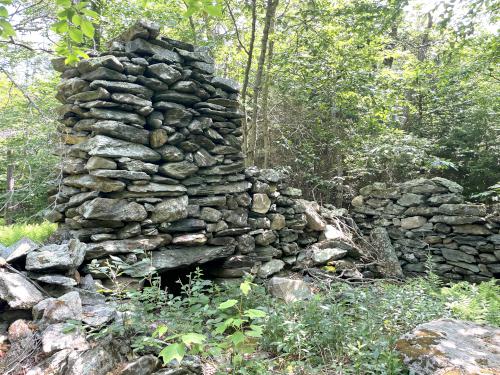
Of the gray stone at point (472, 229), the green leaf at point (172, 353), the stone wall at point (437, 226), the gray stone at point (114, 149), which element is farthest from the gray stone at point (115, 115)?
the gray stone at point (472, 229)

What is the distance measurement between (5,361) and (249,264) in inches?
121

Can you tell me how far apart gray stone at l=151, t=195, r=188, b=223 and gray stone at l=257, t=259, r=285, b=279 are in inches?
61.0

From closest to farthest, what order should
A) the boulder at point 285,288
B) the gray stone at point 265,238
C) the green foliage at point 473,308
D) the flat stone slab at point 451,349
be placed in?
1. the flat stone slab at point 451,349
2. the green foliage at point 473,308
3. the boulder at point 285,288
4. the gray stone at point 265,238

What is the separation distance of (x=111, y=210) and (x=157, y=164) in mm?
860

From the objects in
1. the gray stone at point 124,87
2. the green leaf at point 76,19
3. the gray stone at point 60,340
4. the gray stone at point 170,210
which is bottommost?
the gray stone at point 60,340

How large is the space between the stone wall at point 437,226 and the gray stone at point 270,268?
101 inches

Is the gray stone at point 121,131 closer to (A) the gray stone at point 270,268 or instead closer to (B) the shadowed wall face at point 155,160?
(B) the shadowed wall face at point 155,160

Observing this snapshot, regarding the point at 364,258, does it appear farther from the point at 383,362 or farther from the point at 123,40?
the point at 123,40

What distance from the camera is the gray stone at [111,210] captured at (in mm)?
3814

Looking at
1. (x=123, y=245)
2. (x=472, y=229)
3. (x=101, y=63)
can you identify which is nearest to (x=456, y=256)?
(x=472, y=229)

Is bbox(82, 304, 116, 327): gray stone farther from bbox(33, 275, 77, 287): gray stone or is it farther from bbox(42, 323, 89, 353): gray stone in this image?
bbox(33, 275, 77, 287): gray stone

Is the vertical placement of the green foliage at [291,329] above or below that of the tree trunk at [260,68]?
below

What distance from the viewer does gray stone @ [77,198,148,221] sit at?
3.81m

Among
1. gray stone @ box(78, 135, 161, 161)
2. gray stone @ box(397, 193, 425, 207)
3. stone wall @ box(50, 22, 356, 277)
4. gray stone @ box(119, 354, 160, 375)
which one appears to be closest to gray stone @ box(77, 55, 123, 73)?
stone wall @ box(50, 22, 356, 277)
